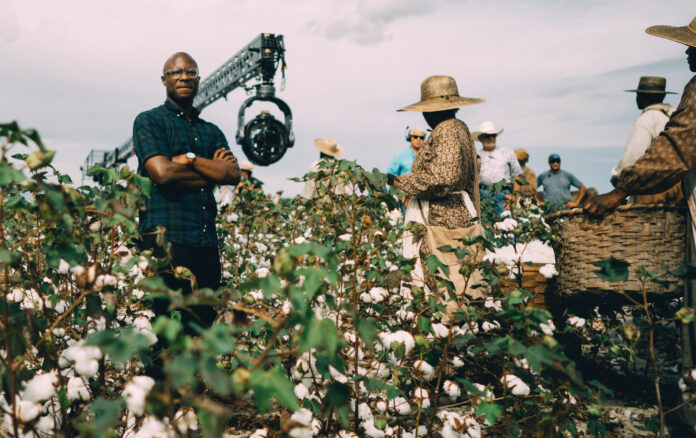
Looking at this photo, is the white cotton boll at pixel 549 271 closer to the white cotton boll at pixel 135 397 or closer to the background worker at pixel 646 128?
the background worker at pixel 646 128

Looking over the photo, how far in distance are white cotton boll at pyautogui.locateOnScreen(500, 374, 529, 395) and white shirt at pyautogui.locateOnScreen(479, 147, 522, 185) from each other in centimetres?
478

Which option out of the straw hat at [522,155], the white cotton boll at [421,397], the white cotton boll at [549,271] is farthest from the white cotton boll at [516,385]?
the straw hat at [522,155]

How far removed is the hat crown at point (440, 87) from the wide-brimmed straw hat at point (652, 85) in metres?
1.60

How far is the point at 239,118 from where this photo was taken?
10523mm

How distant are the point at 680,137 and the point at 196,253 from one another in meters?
2.17

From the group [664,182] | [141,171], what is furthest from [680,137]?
[141,171]

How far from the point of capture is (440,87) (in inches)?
138

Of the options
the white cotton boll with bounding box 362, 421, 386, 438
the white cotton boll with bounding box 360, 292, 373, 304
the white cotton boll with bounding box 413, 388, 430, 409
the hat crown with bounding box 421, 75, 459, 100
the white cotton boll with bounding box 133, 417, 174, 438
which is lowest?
the white cotton boll with bounding box 362, 421, 386, 438

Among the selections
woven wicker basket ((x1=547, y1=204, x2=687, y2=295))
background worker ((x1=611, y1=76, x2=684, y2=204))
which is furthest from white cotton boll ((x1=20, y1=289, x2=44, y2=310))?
background worker ((x1=611, y1=76, x2=684, y2=204))

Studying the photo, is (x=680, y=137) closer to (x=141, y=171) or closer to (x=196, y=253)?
(x=196, y=253)

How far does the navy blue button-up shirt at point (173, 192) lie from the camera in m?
2.54

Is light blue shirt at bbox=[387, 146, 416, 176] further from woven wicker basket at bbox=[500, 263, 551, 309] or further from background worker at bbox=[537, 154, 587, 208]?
background worker at bbox=[537, 154, 587, 208]

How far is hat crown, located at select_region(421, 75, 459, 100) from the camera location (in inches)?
138

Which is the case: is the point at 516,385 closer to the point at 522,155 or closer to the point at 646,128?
the point at 646,128
